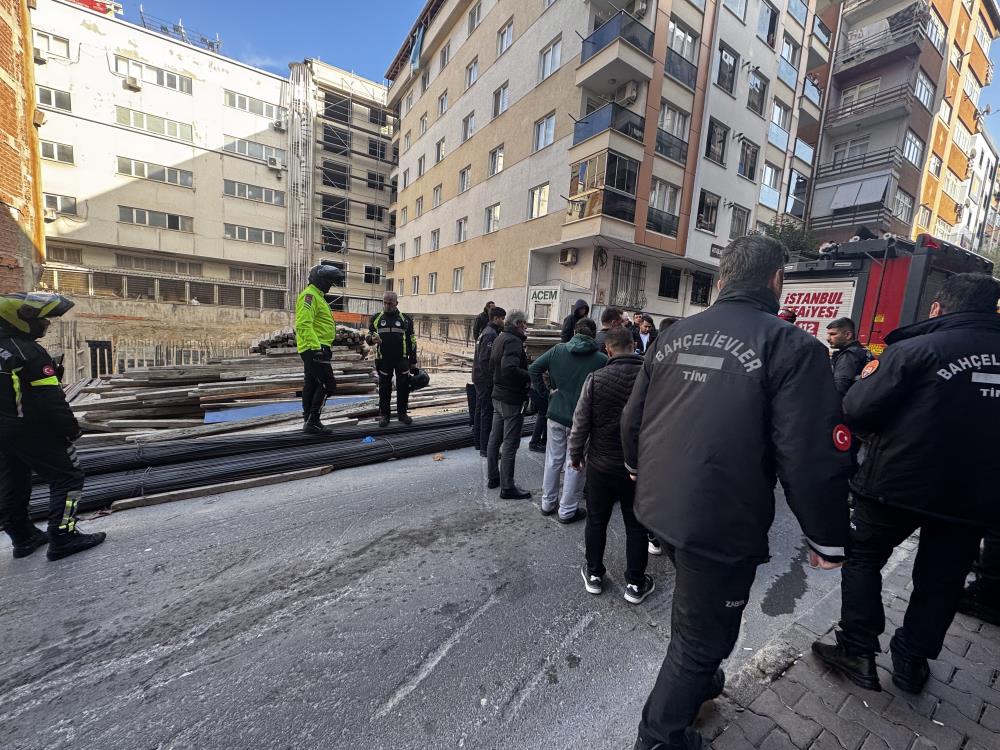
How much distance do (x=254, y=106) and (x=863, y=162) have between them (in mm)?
41616

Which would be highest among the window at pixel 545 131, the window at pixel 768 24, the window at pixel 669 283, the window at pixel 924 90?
the window at pixel 768 24

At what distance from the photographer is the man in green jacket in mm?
3898

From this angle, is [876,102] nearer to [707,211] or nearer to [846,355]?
[707,211]

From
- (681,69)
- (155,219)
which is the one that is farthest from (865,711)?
(155,219)

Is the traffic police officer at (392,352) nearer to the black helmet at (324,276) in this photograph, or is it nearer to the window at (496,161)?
the black helmet at (324,276)

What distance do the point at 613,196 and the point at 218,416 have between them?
1415 cm

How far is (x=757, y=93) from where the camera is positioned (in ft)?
61.4

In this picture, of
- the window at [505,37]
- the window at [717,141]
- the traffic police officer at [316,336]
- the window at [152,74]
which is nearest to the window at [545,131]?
the window at [505,37]

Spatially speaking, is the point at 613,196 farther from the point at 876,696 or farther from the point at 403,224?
the point at 403,224

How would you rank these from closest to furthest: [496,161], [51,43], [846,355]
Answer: [846,355] < [496,161] < [51,43]

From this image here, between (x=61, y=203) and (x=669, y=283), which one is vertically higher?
(x=61, y=203)

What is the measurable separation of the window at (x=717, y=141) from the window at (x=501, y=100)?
30.5 ft

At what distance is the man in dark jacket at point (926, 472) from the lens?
190cm

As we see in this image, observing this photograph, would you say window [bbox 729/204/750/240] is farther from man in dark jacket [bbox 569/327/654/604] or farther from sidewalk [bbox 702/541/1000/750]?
sidewalk [bbox 702/541/1000/750]
